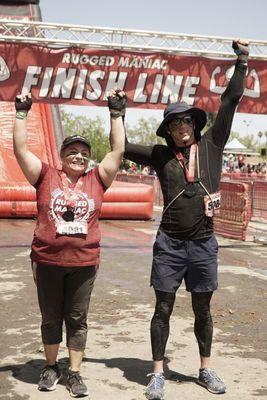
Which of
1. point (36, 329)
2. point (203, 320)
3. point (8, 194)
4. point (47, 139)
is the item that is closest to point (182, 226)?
point (203, 320)

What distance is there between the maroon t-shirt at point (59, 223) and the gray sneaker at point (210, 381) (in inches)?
44.6

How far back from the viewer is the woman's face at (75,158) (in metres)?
3.85

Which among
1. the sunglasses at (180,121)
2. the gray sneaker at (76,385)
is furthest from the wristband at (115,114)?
the gray sneaker at (76,385)

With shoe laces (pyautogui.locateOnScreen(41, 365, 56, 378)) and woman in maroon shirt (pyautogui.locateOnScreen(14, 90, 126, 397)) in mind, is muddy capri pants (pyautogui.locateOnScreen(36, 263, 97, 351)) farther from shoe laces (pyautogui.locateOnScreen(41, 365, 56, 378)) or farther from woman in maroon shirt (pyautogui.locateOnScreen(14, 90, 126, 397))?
shoe laces (pyautogui.locateOnScreen(41, 365, 56, 378))

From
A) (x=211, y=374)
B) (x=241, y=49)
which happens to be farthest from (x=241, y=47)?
(x=211, y=374)

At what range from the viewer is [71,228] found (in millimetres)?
3729

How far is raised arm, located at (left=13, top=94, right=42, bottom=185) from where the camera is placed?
3725 mm

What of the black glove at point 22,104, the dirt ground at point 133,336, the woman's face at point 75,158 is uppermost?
the black glove at point 22,104

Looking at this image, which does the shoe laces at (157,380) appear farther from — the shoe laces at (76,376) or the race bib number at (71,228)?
the race bib number at (71,228)

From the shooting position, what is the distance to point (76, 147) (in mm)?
3887

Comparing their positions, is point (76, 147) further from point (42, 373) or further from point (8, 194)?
point (8, 194)

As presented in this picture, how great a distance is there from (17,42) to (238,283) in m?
5.64

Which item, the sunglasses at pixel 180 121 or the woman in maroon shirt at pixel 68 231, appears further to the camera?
the sunglasses at pixel 180 121

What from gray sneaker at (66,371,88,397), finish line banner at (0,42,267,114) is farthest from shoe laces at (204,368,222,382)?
finish line banner at (0,42,267,114)
